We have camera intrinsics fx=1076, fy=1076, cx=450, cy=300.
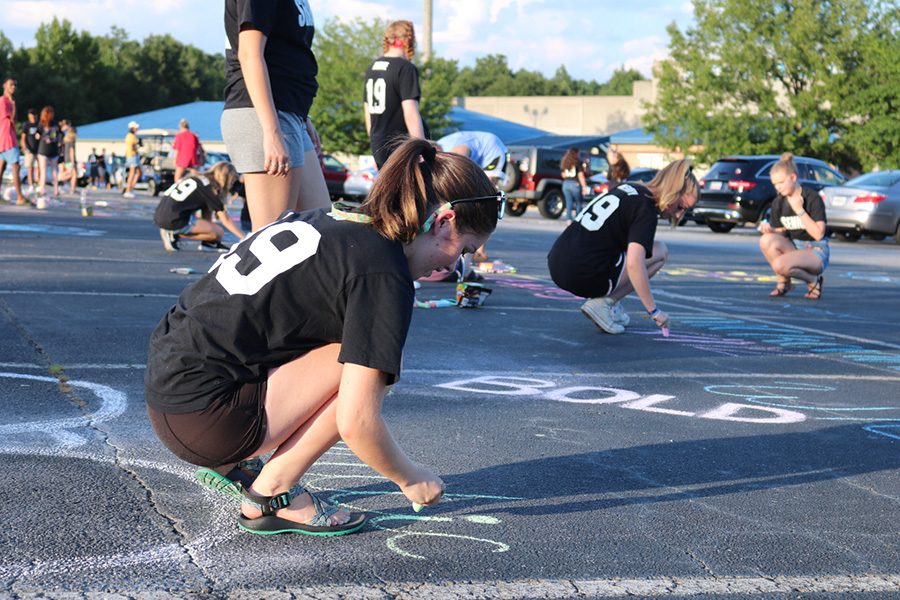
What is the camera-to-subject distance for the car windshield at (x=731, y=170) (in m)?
22.5

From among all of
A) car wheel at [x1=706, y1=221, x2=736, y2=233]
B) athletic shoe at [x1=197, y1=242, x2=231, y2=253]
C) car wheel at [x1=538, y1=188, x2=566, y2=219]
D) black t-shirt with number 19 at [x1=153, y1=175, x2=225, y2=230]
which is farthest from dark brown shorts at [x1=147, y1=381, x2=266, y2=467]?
car wheel at [x1=538, y1=188, x2=566, y2=219]

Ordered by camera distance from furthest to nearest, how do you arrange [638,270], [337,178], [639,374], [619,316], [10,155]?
[337,178] → [10,155] → [619,316] → [638,270] → [639,374]

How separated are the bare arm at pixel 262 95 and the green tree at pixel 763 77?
120 ft

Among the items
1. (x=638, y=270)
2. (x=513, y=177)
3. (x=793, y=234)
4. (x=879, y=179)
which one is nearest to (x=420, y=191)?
(x=638, y=270)

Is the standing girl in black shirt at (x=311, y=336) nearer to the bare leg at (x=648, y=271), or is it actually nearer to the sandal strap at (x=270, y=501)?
the sandal strap at (x=270, y=501)

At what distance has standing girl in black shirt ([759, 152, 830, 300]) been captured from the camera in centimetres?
983

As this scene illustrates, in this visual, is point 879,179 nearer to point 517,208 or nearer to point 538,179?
point 538,179

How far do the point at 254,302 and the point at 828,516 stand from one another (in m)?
1.92

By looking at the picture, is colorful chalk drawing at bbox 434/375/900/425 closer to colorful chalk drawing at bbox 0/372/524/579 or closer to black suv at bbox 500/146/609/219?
colorful chalk drawing at bbox 0/372/524/579

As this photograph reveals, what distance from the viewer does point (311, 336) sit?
2.84 m

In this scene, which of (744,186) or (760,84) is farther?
(760,84)

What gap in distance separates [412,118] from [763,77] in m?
35.3

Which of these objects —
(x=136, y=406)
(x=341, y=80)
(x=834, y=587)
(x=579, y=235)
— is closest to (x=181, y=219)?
(x=579, y=235)

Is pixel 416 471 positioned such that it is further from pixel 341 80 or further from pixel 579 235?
pixel 341 80
